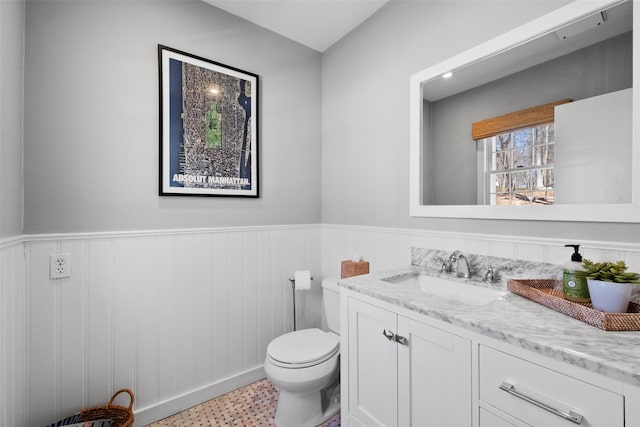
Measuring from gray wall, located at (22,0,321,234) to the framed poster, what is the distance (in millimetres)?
58

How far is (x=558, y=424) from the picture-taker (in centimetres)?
72

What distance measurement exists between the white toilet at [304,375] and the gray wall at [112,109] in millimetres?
878

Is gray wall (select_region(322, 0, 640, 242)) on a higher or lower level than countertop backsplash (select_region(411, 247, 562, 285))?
higher

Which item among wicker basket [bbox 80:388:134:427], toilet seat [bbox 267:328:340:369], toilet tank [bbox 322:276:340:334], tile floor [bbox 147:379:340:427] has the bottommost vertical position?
tile floor [bbox 147:379:340:427]

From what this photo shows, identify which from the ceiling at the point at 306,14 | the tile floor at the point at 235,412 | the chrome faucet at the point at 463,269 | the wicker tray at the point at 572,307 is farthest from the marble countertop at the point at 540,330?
the ceiling at the point at 306,14

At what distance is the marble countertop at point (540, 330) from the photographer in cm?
66

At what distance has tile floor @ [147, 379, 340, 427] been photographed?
5.31 feet

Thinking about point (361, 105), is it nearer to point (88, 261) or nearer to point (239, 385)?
point (88, 261)

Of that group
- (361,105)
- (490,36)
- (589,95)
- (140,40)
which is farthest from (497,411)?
(140,40)

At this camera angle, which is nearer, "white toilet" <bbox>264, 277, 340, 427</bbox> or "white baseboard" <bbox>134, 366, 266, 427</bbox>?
"white toilet" <bbox>264, 277, 340, 427</bbox>

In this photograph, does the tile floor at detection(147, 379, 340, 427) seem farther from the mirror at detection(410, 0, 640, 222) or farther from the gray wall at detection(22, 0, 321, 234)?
the mirror at detection(410, 0, 640, 222)

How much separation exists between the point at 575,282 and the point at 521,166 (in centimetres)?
54

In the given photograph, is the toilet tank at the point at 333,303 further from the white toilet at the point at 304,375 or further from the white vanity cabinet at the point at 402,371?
the white vanity cabinet at the point at 402,371

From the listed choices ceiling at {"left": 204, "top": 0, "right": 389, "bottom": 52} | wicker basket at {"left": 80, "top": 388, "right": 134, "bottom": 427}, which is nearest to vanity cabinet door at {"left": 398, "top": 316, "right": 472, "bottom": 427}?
wicker basket at {"left": 80, "top": 388, "right": 134, "bottom": 427}
